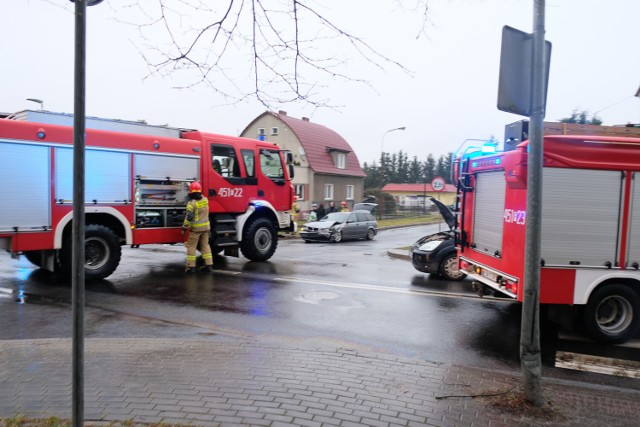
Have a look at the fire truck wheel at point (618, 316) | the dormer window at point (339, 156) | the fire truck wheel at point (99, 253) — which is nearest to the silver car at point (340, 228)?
the fire truck wheel at point (99, 253)

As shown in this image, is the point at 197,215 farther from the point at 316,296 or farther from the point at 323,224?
the point at 323,224

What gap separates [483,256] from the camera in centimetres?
731

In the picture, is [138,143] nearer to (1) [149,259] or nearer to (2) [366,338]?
(1) [149,259]

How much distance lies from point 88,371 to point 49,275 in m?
6.57

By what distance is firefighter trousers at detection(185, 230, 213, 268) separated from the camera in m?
10.8

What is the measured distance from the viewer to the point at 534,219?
392 cm

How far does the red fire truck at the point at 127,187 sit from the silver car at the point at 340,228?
8231mm

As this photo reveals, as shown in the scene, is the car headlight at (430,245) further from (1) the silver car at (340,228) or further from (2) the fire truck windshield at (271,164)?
(1) the silver car at (340,228)

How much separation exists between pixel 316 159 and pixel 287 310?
3160cm

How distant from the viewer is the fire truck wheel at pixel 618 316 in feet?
20.1

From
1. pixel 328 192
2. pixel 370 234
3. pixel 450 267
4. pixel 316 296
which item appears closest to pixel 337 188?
pixel 328 192

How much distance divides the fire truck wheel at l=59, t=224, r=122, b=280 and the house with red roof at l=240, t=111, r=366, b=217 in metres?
26.2

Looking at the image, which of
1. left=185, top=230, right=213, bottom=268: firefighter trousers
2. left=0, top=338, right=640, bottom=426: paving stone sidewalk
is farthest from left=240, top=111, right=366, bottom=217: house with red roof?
left=0, top=338, right=640, bottom=426: paving stone sidewalk

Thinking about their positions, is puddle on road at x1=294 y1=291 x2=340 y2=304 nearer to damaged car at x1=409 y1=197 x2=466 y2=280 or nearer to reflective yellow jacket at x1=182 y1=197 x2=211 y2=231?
damaged car at x1=409 y1=197 x2=466 y2=280
